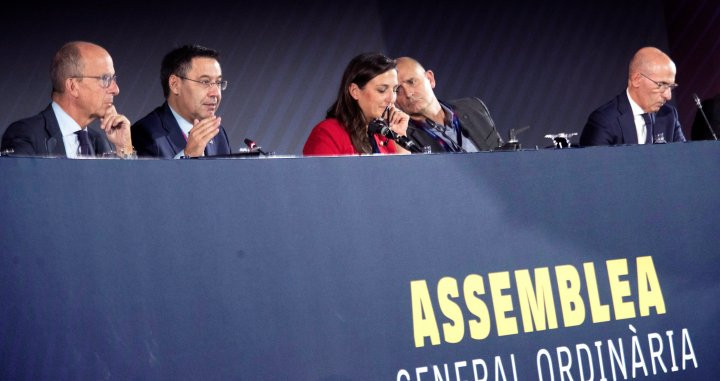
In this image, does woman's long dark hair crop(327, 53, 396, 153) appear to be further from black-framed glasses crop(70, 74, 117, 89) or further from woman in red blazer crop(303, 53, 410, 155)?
black-framed glasses crop(70, 74, 117, 89)

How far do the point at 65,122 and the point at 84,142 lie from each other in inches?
3.7

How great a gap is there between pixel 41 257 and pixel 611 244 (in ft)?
5.04

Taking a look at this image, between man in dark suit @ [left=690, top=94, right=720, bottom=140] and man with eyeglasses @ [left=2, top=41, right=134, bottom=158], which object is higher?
man in dark suit @ [left=690, top=94, right=720, bottom=140]

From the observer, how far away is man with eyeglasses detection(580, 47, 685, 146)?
15.8 feet

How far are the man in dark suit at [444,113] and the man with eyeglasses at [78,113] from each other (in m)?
1.25

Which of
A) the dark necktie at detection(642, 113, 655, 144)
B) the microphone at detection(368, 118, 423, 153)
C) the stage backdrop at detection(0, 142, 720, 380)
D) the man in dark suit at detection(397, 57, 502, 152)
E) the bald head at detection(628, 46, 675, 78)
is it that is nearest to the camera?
the stage backdrop at detection(0, 142, 720, 380)

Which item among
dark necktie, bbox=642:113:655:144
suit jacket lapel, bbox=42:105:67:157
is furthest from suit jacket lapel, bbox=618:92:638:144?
suit jacket lapel, bbox=42:105:67:157

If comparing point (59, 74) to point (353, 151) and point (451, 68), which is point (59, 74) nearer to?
point (353, 151)

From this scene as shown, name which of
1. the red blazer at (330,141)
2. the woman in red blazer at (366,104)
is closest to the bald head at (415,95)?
the woman in red blazer at (366,104)

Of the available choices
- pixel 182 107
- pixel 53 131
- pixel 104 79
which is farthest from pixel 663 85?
pixel 53 131

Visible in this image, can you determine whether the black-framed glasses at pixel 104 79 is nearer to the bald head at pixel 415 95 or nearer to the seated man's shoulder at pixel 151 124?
the seated man's shoulder at pixel 151 124

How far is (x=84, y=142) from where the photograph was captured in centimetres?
385

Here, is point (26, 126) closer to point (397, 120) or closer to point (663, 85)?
point (397, 120)

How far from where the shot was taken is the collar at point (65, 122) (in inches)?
150
